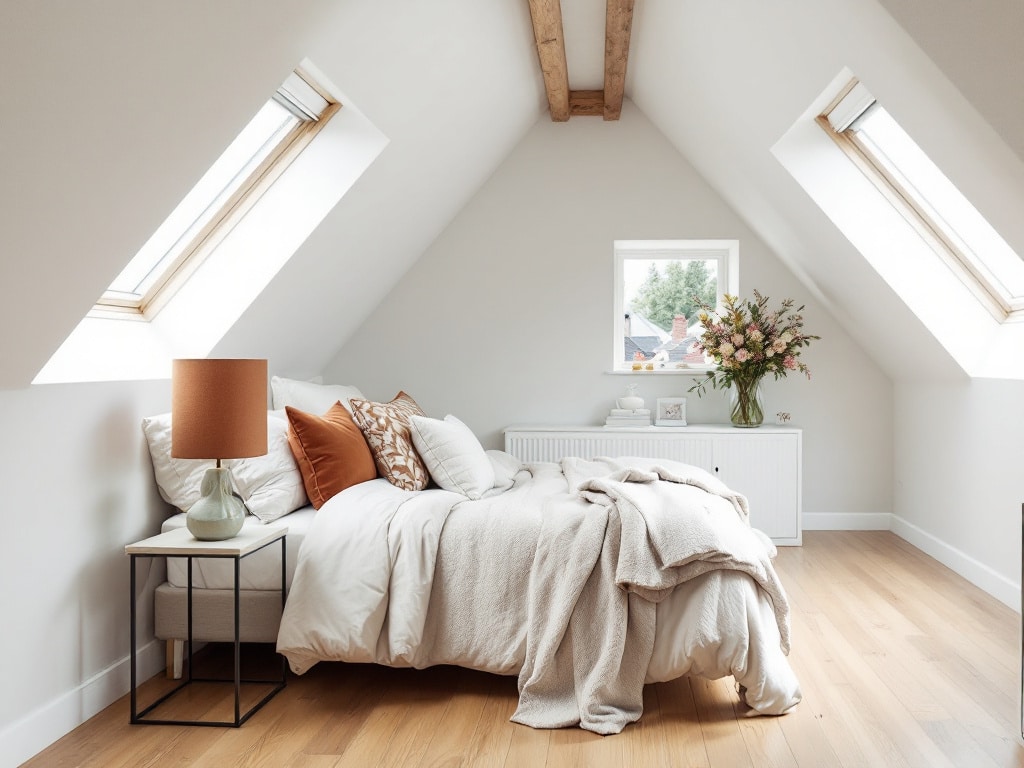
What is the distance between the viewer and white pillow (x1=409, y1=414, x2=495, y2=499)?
3527mm

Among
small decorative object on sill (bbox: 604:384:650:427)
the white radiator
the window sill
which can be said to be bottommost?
the white radiator

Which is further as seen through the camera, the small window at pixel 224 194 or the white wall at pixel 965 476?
the white wall at pixel 965 476

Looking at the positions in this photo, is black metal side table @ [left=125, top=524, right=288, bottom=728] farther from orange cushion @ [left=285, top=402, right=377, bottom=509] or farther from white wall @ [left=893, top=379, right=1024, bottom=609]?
white wall @ [left=893, top=379, right=1024, bottom=609]

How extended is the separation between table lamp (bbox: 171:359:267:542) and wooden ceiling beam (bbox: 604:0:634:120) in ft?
7.95

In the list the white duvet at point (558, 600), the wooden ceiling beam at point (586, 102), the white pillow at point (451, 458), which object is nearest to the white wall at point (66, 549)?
the white duvet at point (558, 600)

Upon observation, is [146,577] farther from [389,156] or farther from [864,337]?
[864,337]

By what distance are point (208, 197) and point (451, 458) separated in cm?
142

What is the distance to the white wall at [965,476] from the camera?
395cm

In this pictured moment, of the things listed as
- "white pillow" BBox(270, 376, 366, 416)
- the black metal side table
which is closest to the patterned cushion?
"white pillow" BBox(270, 376, 366, 416)

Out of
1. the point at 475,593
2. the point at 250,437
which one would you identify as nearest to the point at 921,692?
the point at 475,593

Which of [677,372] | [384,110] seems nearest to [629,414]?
[677,372]

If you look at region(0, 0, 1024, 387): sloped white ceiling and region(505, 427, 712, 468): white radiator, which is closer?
region(0, 0, 1024, 387): sloped white ceiling

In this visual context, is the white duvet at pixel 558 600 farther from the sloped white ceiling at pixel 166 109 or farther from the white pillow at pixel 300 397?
the sloped white ceiling at pixel 166 109

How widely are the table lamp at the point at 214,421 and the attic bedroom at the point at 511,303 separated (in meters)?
0.31
